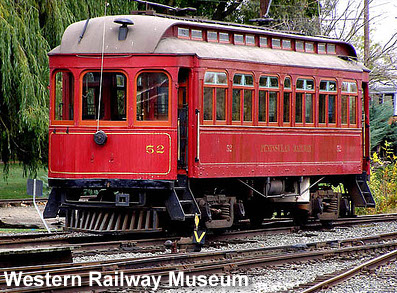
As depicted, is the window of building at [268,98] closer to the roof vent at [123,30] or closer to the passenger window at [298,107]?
the passenger window at [298,107]

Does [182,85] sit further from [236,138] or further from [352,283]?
[352,283]

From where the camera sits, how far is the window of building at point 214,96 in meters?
13.3

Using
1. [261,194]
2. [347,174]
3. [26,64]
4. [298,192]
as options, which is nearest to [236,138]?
[261,194]

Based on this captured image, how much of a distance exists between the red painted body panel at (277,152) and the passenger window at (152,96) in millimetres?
824

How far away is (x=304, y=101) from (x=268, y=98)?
1149 mm

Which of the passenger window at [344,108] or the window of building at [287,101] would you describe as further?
the passenger window at [344,108]

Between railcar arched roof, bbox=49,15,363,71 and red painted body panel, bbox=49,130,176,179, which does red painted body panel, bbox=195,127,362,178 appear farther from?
railcar arched roof, bbox=49,15,363,71

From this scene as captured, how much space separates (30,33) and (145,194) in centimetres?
763

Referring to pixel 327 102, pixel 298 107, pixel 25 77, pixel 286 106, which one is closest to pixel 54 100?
pixel 286 106

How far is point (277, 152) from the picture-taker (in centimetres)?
1481

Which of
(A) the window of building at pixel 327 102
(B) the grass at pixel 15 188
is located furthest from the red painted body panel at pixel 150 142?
(B) the grass at pixel 15 188

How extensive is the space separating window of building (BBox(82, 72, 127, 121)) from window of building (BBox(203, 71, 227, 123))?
4.70 feet

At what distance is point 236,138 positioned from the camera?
45.6 feet

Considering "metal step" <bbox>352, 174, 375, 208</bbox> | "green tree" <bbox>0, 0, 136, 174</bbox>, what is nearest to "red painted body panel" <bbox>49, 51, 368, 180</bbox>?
"metal step" <bbox>352, 174, 375, 208</bbox>
